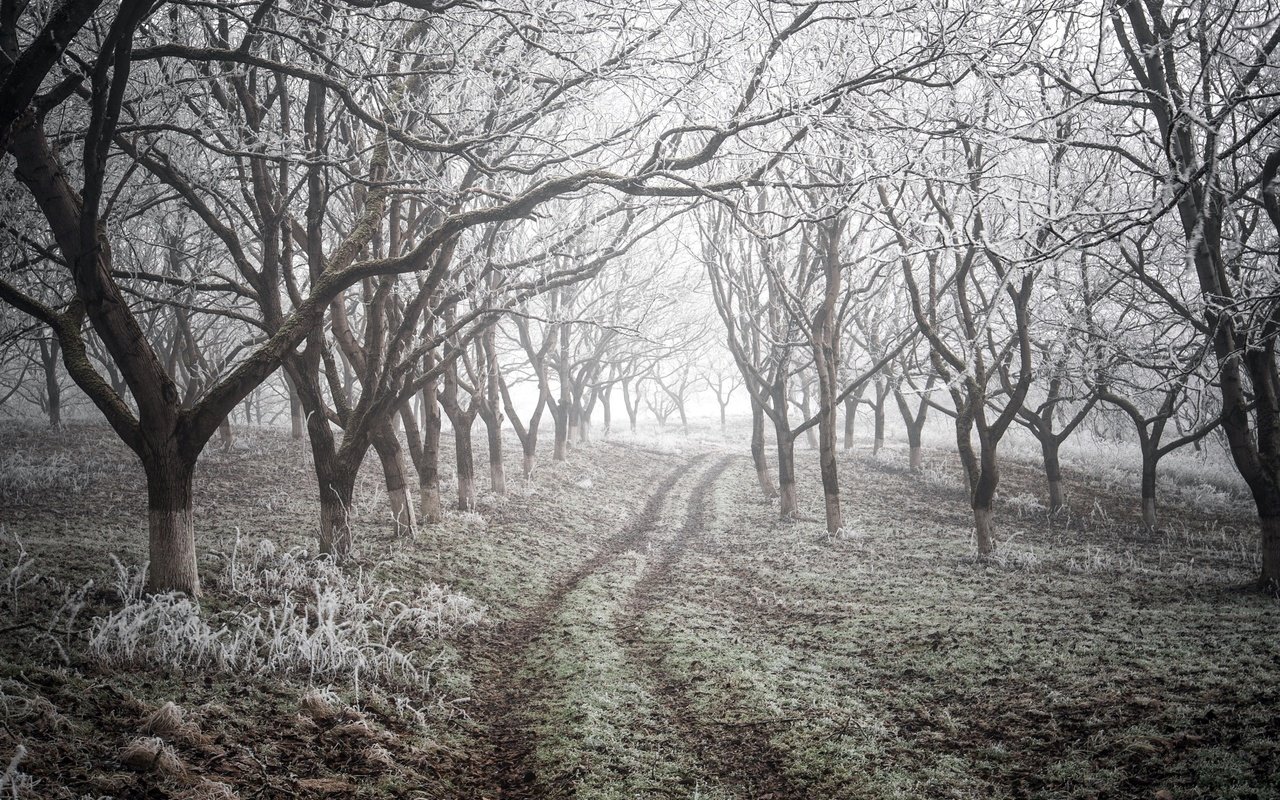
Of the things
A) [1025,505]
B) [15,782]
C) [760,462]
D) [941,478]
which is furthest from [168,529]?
[941,478]

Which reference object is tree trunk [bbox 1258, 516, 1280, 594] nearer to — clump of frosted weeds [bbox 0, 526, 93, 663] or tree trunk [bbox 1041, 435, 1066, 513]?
tree trunk [bbox 1041, 435, 1066, 513]

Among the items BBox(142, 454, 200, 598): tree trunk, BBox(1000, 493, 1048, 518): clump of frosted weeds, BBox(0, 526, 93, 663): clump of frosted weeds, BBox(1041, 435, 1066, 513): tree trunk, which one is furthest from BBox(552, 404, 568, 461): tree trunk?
BBox(0, 526, 93, 663): clump of frosted weeds

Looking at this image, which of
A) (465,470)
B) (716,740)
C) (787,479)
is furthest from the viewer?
(787,479)

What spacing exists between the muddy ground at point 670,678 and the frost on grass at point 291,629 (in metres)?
0.09

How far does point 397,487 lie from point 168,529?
4203 millimetres

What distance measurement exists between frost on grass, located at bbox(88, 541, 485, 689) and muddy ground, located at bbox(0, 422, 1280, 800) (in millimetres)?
92

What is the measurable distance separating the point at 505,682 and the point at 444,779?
77.8 inches

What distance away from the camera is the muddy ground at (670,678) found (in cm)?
406

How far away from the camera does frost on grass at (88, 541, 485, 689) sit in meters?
5.12

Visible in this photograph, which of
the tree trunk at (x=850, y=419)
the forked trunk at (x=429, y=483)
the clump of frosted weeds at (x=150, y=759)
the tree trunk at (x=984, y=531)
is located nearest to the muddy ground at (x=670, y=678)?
the clump of frosted weeds at (x=150, y=759)

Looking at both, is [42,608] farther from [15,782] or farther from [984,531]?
[984,531]

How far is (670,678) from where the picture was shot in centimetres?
648

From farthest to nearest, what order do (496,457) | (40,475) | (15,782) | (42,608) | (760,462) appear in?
(760,462)
(496,457)
(40,475)
(42,608)
(15,782)

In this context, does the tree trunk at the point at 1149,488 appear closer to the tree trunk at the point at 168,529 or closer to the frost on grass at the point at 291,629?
the frost on grass at the point at 291,629
